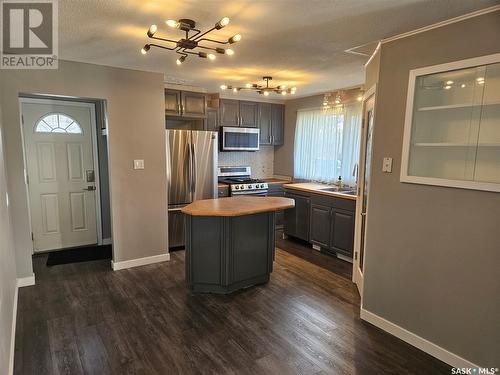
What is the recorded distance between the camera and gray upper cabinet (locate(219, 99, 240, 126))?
17.6ft

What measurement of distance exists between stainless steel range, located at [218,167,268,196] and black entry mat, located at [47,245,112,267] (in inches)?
81.8

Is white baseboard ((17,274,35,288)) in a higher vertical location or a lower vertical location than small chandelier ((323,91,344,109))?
lower

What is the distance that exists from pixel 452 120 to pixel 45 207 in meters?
4.84

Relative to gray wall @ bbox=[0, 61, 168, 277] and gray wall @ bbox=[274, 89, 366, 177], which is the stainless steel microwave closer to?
gray wall @ bbox=[274, 89, 366, 177]

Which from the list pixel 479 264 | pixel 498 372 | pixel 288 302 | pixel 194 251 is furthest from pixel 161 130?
pixel 498 372

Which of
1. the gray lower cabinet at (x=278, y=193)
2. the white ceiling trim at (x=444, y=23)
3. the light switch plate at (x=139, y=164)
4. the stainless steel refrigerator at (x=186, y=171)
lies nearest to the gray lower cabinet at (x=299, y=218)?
the gray lower cabinet at (x=278, y=193)

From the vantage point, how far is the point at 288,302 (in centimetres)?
304

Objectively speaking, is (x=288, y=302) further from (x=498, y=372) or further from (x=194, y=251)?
(x=498, y=372)

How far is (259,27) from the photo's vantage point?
2283mm

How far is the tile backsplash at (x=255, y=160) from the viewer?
228 inches

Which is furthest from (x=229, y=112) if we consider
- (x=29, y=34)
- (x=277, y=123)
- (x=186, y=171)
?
(x=29, y=34)

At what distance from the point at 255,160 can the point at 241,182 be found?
104 centimetres

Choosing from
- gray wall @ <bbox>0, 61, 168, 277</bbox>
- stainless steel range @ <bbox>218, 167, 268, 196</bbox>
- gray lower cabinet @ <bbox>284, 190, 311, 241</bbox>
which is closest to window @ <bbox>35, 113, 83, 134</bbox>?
gray wall @ <bbox>0, 61, 168, 277</bbox>

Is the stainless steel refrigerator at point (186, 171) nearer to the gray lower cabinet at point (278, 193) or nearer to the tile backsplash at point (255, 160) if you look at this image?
the tile backsplash at point (255, 160)
